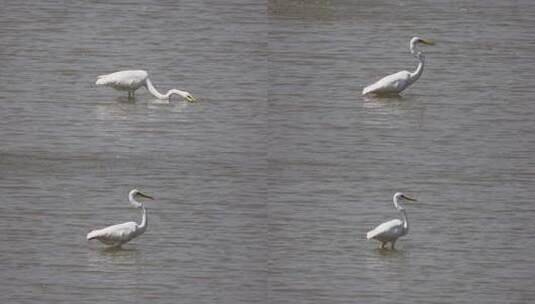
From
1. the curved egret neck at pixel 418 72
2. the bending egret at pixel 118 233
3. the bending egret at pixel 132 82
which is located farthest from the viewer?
the curved egret neck at pixel 418 72

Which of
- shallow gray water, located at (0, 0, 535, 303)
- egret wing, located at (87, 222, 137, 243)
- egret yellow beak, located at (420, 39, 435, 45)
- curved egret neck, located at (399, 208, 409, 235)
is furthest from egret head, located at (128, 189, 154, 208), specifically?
egret yellow beak, located at (420, 39, 435, 45)

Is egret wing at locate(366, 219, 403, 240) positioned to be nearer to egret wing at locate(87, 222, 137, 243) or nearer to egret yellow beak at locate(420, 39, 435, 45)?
egret wing at locate(87, 222, 137, 243)

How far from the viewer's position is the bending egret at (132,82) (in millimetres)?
10672

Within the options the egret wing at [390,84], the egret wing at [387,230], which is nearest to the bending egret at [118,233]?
the egret wing at [387,230]

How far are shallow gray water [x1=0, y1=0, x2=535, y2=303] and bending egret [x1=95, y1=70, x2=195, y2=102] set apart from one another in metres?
0.07

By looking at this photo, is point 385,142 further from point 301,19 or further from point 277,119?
point 301,19

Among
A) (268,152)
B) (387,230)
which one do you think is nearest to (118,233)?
(268,152)

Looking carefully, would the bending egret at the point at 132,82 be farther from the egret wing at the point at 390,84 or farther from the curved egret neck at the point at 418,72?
the curved egret neck at the point at 418,72

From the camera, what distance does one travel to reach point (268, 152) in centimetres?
1017

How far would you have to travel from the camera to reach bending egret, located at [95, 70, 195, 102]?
35.0ft

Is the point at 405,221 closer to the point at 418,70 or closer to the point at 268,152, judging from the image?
the point at 268,152

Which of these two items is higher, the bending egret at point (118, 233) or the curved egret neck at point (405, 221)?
the curved egret neck at point (405, 221)

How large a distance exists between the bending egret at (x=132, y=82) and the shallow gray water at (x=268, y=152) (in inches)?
2.7

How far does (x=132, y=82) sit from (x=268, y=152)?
2.97 ft
